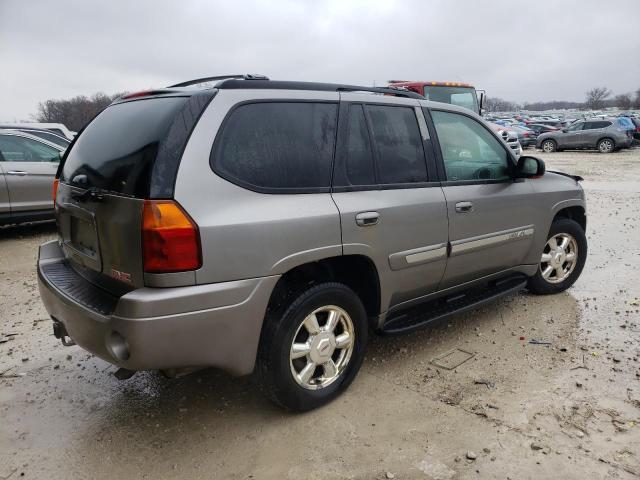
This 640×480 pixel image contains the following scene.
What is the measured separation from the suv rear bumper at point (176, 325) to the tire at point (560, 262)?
10.1ft

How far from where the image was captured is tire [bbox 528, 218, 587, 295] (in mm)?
4637

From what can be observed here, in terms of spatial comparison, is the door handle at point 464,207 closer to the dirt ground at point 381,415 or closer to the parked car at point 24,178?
the dirt ground at point 381,415

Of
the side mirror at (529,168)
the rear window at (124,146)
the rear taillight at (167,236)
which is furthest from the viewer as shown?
the side mirror at (529,168)

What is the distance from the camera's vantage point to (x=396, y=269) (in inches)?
125

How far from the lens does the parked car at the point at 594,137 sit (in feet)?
77.6

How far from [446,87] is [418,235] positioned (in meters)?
10.3

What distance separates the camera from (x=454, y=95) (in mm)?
12656

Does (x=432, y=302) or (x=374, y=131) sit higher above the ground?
(x=374, y=131)

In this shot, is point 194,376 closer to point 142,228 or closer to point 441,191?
point 142,228

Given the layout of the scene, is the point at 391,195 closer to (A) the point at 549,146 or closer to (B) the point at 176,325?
(B) the point at 176,325

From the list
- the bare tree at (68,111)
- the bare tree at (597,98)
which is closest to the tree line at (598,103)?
the bare tree at (597,98)

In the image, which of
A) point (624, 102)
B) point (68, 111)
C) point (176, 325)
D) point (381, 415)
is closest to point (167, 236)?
point (176, 325)

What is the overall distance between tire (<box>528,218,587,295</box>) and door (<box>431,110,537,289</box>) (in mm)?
558

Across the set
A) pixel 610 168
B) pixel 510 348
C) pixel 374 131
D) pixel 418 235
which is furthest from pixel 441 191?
pixel 610 168
